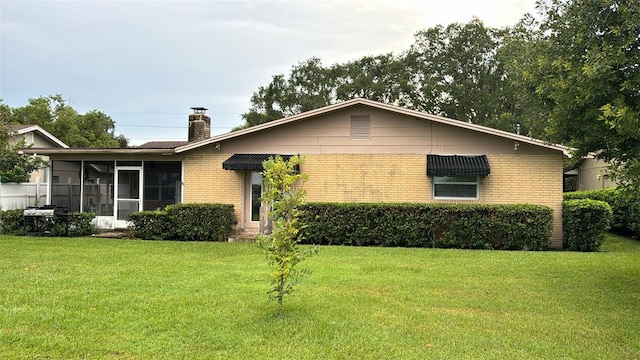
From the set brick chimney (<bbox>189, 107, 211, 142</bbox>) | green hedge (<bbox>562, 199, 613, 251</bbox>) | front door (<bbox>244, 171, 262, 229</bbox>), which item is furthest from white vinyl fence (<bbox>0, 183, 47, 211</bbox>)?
green hedge (<bbox>562, 199, 613, 251</bbox>)

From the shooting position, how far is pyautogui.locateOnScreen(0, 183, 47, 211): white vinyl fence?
51.6ft

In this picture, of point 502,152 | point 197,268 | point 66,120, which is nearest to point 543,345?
point 197,268

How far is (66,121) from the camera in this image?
35.7m

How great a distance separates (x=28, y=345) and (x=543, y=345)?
520 cm

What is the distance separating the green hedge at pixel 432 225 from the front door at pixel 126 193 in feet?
21.0

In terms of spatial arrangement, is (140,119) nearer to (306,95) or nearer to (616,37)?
(306,95)

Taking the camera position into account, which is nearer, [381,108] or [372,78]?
[381,108]

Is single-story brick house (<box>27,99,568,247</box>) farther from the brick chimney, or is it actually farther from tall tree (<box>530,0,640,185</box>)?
tall tree (<box>530,0,640,185</box>)

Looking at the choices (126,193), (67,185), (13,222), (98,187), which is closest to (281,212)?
(126,193)

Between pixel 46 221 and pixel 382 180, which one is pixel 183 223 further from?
pixel 382 180

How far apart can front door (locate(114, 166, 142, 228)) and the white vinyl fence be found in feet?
10.7

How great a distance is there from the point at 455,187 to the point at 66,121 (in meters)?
32.2

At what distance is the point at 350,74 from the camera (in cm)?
3916

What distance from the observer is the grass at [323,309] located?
15.4 feet
